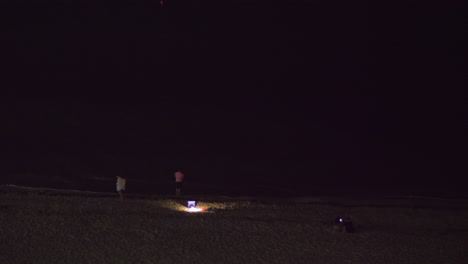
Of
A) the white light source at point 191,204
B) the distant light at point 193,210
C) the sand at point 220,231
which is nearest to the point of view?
the sand at point 220,231

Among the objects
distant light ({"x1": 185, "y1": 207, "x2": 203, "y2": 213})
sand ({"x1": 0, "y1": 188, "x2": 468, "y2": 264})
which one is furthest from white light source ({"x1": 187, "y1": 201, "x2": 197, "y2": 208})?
sand ({"x1": 0, "y1": 188, "x2": 468, "y2": 264})

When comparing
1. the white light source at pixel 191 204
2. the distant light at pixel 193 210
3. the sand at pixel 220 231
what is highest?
the white light source at pixel 191 204

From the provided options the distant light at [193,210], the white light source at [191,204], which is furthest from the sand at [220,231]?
the white light source at [191,204]

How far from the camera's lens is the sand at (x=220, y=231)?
997 centimetres

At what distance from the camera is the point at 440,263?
10.0m

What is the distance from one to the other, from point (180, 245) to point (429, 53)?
140ft

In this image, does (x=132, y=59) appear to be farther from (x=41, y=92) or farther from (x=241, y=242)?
(x=241, y=242)

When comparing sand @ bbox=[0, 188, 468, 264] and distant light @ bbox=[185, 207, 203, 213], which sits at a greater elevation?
distant light @ bbox=[185, 207, 203, 213]

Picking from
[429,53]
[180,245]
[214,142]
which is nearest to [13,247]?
[180,245]

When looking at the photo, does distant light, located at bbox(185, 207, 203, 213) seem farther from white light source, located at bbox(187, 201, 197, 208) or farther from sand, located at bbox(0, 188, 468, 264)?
sand, located at bbox(0, 188, 468, 264)

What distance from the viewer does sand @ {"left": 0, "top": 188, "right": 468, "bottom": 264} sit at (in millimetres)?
9969

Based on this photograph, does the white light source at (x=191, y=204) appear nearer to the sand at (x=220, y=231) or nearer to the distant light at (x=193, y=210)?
the distant light at (x=193, y=210)

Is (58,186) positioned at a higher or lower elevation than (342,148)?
lower

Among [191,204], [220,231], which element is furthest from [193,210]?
[220,231]
